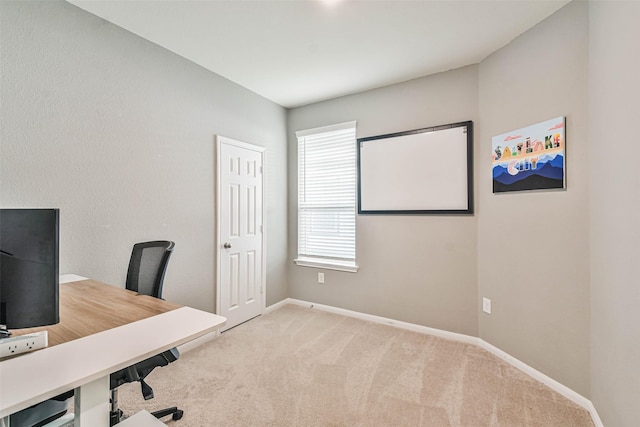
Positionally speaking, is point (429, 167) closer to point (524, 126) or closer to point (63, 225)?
point (524, 126)

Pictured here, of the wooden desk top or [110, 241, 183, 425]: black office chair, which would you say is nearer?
the wooden desk top

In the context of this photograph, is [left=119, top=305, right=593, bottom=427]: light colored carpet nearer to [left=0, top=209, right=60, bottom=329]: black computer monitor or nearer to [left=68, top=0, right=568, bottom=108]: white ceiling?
[left=0, top=209, right=60, bottom=329]: black computer monitor

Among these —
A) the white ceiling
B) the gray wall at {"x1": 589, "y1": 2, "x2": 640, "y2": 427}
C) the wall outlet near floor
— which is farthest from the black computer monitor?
the wall outlet near floor

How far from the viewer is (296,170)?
154 inches

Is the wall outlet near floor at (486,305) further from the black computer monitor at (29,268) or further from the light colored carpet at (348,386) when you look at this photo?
the black computer monitor at (29,268)

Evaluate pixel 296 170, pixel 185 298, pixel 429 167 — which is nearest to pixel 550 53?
pixel 429 167

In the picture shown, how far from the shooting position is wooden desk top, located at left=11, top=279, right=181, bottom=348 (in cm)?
110

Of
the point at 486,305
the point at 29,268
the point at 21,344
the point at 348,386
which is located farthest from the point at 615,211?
the point at 21,344

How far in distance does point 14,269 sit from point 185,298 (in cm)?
200

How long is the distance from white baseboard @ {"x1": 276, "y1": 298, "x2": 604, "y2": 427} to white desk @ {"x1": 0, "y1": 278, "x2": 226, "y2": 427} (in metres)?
2.44

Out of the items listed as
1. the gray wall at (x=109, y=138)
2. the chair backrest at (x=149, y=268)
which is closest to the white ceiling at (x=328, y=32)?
the gray wall at (x=109, y=138)

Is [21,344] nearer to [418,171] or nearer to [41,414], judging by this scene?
[41,414]

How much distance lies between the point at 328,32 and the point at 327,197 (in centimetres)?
189

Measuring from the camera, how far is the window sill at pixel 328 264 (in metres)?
3.47
